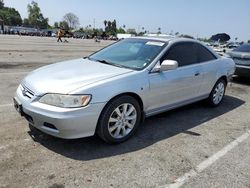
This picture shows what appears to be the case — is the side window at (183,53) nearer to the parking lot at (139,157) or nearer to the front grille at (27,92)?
the parking lot at (139,157)

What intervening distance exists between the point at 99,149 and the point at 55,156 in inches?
23.7

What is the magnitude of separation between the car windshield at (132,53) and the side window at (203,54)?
1.11 metres

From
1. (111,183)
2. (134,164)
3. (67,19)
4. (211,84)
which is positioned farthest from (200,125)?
(67,19)

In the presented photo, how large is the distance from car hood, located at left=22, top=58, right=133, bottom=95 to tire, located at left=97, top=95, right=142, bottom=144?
0.41 m

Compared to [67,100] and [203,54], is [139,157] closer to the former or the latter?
[67,100]

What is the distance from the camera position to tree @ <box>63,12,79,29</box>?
12905 centimetres

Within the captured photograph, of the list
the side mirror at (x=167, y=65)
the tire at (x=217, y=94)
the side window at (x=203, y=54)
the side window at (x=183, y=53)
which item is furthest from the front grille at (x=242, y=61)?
the side mirror at (x=167, y=65)

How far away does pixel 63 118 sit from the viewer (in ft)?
11.6

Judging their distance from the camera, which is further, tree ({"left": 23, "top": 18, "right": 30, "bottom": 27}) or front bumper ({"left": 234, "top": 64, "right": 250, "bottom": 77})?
tree ({"left": 23, "top": 18, "right": 30, "bottom": 27})

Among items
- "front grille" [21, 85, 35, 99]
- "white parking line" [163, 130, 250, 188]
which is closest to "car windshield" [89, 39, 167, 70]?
"front grille" [21, 85, 35, 99]

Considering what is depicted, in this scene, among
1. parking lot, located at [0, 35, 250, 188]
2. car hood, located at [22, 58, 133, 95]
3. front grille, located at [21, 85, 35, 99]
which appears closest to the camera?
parking lot, located at [0, 35, 250, 188]

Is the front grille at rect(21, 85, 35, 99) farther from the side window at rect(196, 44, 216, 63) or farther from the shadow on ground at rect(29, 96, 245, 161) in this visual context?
the side window at rect(196, 44, 216, 63)

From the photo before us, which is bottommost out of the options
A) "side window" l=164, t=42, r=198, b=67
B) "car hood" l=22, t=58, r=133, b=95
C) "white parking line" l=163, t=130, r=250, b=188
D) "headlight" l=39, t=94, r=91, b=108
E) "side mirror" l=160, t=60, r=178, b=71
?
"white parking line" l=163, t=130, r=250, b=188

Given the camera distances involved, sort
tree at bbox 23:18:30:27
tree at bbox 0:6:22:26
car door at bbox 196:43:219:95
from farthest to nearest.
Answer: tree at bbox 23:18:30:27, tree at bbox 0:6:22:26, car door at bbox 196:43:219:95
